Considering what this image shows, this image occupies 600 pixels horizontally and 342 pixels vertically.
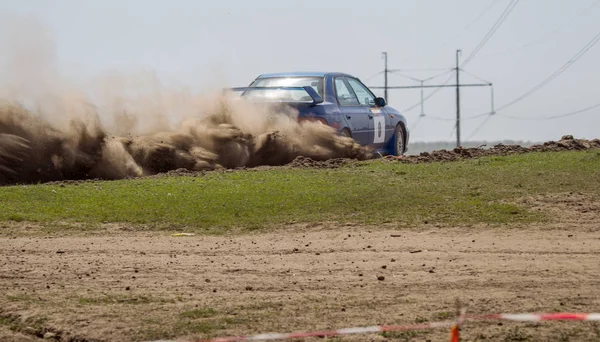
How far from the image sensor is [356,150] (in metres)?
19.4

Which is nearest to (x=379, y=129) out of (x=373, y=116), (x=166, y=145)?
(x=373, y=116)

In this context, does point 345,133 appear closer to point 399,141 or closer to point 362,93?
point 362,93

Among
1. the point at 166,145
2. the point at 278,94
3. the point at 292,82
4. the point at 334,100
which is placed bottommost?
the point at 166,145

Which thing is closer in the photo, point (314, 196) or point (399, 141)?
point (314, 196)

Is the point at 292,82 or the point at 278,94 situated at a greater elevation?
the point at 292,82

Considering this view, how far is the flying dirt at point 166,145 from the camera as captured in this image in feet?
54.8

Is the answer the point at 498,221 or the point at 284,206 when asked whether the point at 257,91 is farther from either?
the point at 498,221

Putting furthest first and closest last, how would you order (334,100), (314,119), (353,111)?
1. (353,111)
2. (334,100)
3. (314,119)

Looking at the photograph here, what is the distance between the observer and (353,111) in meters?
19.9

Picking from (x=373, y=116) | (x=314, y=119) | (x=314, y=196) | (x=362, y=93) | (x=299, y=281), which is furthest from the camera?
(x=362, y=93)

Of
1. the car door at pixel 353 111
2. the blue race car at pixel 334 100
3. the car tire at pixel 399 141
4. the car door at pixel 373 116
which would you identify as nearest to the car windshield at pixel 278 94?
the blue race car at pixel 334 100

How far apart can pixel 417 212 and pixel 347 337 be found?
20.1 feet

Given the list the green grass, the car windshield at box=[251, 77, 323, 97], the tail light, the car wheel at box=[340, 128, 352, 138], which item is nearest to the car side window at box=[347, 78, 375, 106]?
the car wheel at box=[340, 128, 352, 138]

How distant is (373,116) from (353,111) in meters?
0.89
